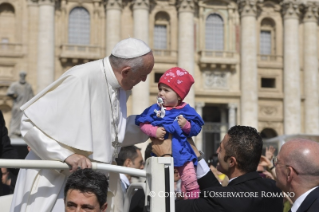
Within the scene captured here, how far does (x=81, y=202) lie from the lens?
3.30 metres

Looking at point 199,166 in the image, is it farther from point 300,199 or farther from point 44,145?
point 44,145

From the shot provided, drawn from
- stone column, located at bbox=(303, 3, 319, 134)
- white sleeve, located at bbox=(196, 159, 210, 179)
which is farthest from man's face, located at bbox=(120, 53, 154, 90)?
stone column, located at bbox=(303, 3, 319, 134)

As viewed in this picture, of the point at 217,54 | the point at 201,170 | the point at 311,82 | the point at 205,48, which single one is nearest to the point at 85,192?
the point at 201,170

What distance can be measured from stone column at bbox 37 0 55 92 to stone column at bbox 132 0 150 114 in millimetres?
4291

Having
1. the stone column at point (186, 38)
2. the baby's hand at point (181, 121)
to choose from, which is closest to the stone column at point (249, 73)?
the stone column at point (186, 38)

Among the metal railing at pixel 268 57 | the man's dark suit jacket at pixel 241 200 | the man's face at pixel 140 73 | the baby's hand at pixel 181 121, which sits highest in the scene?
the metal railing at pixel 268 57

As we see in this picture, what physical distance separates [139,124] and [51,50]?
2571 cm

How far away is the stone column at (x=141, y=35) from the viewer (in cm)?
3023

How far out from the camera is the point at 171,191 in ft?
10.0

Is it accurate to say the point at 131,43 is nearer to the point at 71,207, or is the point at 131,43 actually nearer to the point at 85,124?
the point at 85,124

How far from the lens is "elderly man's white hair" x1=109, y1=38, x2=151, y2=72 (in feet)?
13.3

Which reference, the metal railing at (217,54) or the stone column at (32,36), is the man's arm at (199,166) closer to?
the stone column at (32,36)

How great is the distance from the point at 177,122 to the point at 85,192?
1.43m

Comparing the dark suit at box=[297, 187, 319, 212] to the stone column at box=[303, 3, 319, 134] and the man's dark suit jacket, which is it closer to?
the man's dark suit jacket
